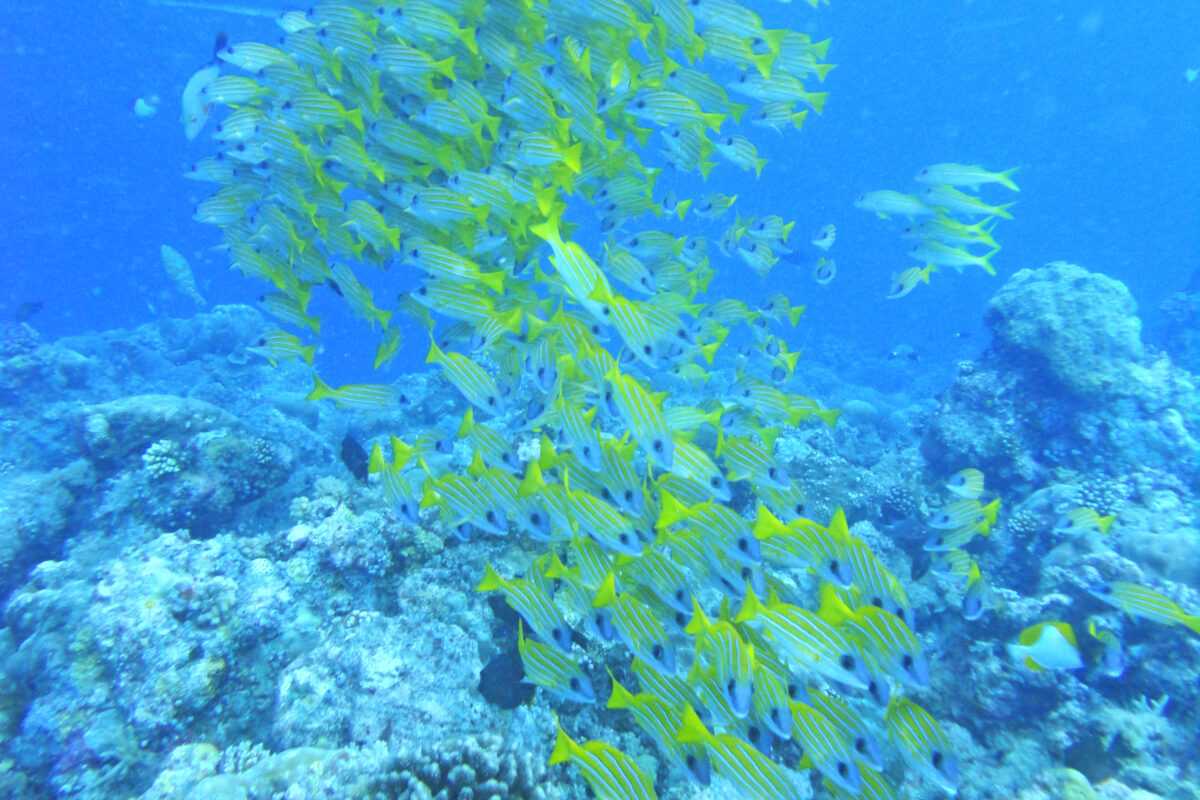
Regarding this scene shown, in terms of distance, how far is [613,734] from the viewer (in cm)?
405

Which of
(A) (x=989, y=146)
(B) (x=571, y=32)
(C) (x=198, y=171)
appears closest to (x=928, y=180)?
(B) (x=571, y=32)

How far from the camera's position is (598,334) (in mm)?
4656

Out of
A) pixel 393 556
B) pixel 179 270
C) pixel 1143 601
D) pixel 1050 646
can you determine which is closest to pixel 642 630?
pixel 1050 646

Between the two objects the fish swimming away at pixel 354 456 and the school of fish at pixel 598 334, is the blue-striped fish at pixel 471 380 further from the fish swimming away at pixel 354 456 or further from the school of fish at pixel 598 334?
the fish swimming away at pixel 354 456

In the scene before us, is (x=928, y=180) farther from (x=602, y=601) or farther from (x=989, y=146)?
(x=989, y=146)

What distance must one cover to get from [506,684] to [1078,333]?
11.1 metres

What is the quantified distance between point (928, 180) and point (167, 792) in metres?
8.65

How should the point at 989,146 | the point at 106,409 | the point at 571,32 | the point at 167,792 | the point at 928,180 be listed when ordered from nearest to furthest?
the point at 167,792, the point at 571,32, the point at 928,180, the point at 106,409, the point at 989,146

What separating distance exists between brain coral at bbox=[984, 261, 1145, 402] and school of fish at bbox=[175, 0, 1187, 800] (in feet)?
15.4

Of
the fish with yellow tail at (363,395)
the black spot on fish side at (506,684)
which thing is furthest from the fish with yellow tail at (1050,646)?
the fish with yellow tail at (363,395)

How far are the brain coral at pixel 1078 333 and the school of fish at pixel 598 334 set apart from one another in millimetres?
4698

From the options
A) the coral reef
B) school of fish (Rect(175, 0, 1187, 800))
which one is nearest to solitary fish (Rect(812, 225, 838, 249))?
school of fish (Rect(175, 0, 1187, 800))

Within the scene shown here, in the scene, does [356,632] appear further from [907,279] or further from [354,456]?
Result: [907,279]

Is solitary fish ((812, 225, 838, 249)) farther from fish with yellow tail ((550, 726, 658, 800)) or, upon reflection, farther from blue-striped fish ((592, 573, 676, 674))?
fish with yellow tail ((550, 726, 658, 800))
